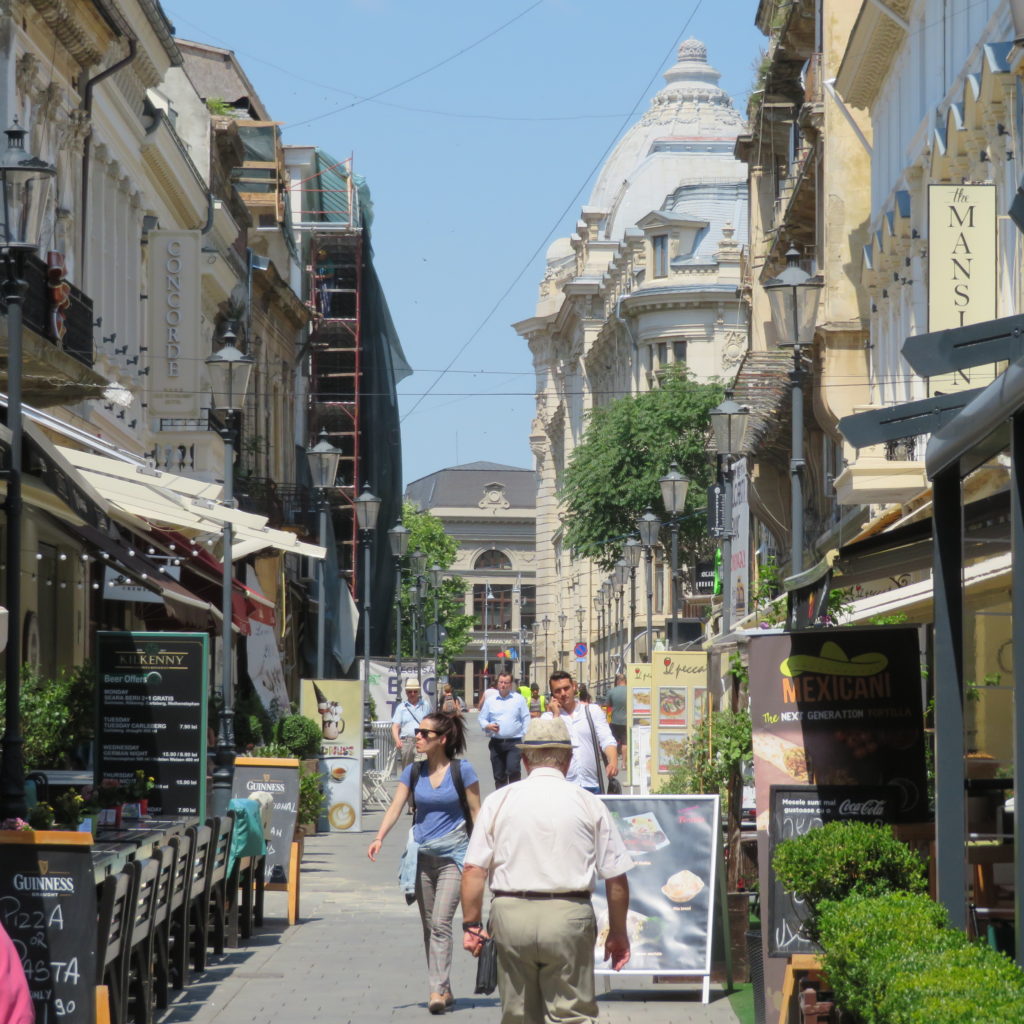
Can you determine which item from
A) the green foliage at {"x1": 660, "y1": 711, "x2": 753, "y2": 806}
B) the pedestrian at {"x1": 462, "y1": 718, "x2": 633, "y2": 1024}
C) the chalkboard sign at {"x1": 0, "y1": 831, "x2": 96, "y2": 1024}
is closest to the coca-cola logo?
the pedestrian at {"x1": 462, "y1": 718, "x2": 633, "y2": 1024}

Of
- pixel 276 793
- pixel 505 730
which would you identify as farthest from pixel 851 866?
pixel 505 730

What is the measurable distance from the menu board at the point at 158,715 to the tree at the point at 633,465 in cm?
5187

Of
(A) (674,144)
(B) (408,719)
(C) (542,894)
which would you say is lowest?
(C) (542,894)

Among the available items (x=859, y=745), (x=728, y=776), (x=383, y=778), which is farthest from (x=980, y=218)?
(x=383, y=778)

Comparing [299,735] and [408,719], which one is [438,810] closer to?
[299,735]

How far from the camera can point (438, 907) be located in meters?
11.9

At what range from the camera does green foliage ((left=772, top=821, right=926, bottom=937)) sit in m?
8.91

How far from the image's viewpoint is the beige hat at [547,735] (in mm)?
8938

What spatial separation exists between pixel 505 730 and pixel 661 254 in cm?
7214

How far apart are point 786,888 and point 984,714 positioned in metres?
1.60

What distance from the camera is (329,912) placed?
A: 672 inches

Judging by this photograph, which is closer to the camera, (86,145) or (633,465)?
(86,145)

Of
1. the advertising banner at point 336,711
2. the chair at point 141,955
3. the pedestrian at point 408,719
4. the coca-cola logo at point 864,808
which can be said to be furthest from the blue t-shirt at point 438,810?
the pedestrian at point 408,719

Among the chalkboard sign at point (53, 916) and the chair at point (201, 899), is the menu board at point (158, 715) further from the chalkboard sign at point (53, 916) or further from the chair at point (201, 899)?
the chalkboard sign at point (53, 916)
